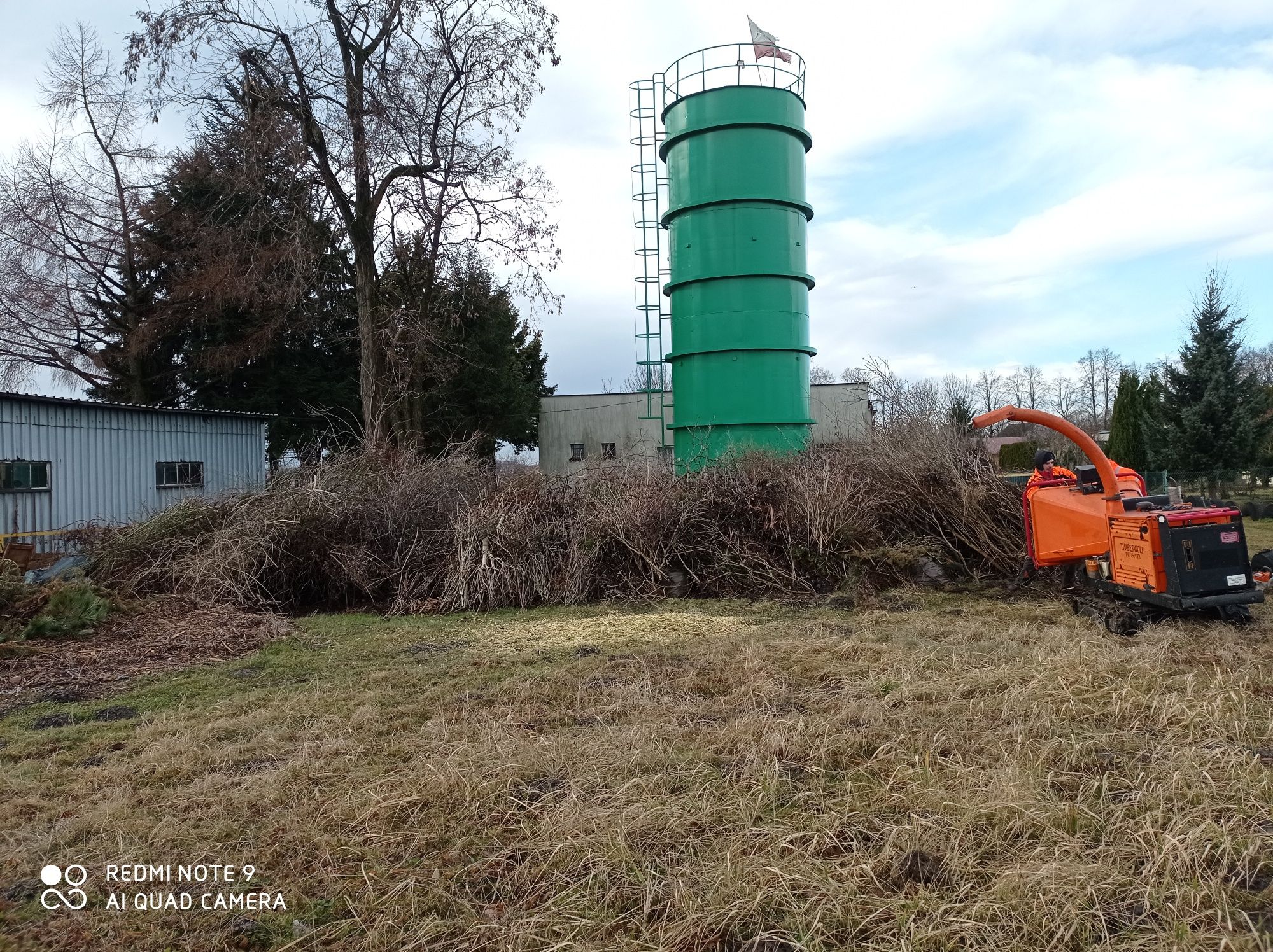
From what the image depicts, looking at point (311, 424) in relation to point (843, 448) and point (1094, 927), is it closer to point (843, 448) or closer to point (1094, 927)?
point (843, 448)

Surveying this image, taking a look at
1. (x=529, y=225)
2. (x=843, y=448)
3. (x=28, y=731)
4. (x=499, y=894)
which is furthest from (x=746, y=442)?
(x=499, y=894)

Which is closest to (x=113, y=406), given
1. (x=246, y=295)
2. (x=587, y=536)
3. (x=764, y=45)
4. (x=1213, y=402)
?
(x=246, y=295)

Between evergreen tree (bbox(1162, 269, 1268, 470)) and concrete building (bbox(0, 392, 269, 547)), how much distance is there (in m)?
21.1

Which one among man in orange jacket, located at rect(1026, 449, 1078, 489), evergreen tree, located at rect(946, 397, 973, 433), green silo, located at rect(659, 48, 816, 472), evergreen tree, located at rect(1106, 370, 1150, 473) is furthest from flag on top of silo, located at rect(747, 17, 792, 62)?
evergreen tree, located at rect(1106, 370, 1150, 473)

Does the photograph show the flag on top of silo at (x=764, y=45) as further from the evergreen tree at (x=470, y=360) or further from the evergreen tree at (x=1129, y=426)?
the evergreen tree at (x=1129, y=426)

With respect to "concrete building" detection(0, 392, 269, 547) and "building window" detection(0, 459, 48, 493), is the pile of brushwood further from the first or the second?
"building window" detection(0, 459, 48, 493)

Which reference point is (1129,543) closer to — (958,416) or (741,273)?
(958,416)

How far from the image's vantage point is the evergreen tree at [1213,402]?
2152cm

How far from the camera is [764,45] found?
16344 mm

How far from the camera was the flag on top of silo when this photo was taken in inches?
643

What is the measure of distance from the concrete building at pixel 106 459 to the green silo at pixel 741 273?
7552 millimetres

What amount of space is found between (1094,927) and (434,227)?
1863cm

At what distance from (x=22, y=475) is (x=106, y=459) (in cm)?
144


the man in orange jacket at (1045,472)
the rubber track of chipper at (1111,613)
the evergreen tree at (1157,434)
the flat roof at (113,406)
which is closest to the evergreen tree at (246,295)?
the flat roof at (113,406)
